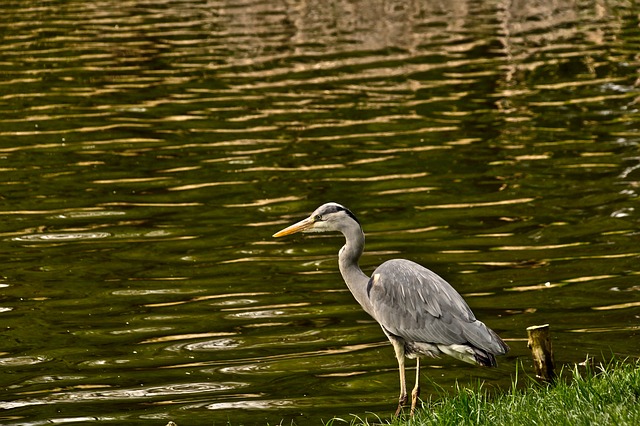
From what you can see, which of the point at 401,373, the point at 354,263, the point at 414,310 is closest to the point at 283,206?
the point at 354,263

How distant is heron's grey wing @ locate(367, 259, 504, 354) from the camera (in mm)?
9180

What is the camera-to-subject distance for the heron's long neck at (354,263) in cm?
1031

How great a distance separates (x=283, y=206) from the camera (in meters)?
17.0

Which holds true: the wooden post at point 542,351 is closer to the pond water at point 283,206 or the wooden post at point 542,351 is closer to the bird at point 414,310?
the bird at point 414,310

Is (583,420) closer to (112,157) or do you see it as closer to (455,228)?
Answer: (455,228)

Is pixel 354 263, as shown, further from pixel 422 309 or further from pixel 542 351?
pixel 542 351

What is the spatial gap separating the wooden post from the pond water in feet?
5.26

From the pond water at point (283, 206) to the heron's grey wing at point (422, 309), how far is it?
3.50ft

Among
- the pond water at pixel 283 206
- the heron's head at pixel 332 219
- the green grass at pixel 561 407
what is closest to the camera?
the green grass at pixel 561 407

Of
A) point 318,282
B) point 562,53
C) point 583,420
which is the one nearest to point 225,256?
point 318,282

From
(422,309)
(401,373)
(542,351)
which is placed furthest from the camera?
(401,373)

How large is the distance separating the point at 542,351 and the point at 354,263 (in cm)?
182

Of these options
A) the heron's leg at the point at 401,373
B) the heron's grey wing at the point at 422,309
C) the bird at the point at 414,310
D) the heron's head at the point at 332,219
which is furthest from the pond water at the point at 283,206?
the heron's head at the point at 332,219

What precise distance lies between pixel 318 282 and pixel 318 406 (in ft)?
12.0
